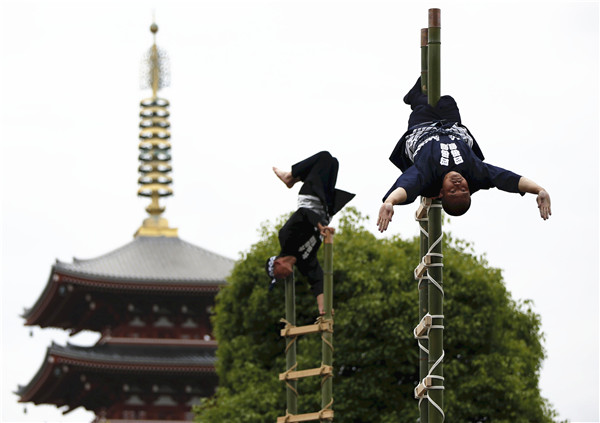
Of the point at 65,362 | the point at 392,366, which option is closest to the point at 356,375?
the point at 392,366

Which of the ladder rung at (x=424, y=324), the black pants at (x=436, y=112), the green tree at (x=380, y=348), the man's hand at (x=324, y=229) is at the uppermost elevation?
the green tree at (x=380, y=348)

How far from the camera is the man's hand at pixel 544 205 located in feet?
36.6

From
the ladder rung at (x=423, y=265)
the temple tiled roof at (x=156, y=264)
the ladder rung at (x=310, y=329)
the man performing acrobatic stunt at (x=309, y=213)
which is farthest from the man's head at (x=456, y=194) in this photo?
the temple tiled roof at (x=156, y=264)

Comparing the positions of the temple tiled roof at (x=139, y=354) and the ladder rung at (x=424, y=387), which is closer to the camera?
the ladder rung at (x=424, y=387)

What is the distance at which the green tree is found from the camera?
3284cm

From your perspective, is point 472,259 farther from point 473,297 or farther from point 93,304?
point 93,304

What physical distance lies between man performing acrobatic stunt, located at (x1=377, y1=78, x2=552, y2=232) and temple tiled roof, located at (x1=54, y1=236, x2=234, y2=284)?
41797 mm

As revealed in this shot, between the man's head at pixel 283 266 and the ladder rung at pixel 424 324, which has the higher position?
the man's head at pixel 283 266

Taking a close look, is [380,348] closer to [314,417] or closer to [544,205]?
[314,417]

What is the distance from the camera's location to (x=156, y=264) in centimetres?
5600

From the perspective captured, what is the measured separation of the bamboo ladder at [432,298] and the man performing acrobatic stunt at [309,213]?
2964 mm

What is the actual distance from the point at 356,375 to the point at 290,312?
717 inches

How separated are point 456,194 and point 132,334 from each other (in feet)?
145

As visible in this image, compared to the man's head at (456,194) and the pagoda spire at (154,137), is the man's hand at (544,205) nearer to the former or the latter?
the man's head at (456,194)
